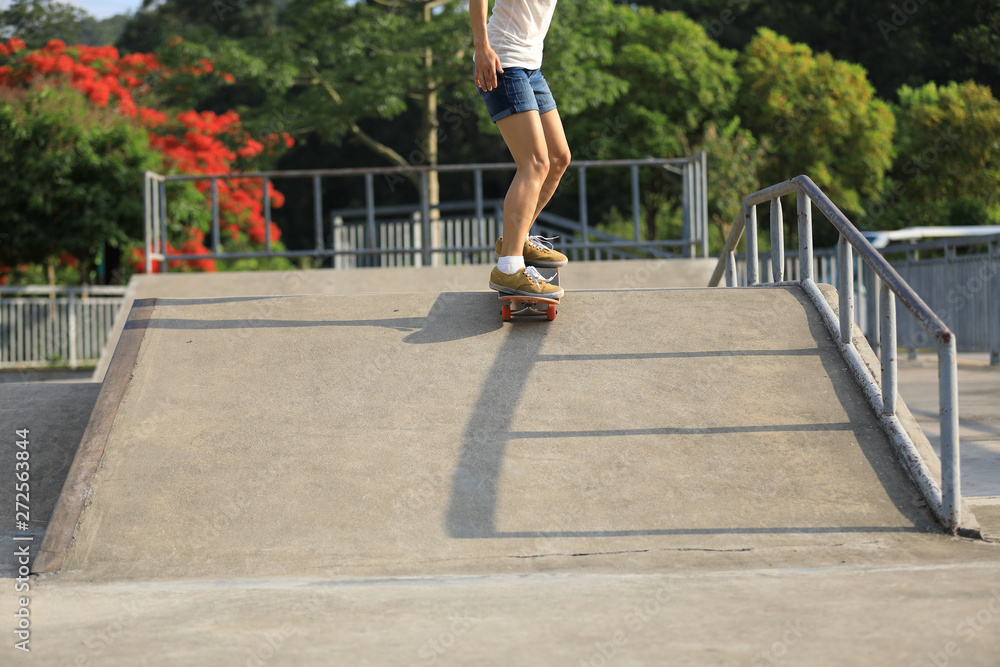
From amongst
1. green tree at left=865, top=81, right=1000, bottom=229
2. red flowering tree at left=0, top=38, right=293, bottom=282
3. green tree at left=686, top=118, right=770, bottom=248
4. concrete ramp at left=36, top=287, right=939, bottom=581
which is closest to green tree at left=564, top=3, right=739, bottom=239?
green tree at left=686, top=118, right=770, bottom=248

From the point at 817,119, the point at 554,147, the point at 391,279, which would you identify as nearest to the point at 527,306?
the point at 554,147

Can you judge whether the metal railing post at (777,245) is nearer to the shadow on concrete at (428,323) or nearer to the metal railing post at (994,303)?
the shadow on concrete at (428,323)

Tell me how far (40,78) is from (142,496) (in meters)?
18.5

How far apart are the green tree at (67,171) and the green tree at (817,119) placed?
1913 centimetres

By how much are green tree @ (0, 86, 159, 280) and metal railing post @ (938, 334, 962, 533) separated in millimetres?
16883

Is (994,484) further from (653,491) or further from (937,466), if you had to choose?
(653,491)

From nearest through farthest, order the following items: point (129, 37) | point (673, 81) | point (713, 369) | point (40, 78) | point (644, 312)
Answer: point (713, 369)
point (644, 312)
point (40, 78)
point (673, 81)
point (129, 37)

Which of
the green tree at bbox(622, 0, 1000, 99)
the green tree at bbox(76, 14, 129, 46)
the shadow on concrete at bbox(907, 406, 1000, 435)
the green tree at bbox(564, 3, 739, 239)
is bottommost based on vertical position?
the shadow on concrete at bbox(907, 406, 1000, 435)

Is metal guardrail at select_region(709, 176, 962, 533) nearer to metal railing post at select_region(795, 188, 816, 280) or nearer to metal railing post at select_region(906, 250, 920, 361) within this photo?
metal railing post at select_region(795, 188, 816, 280)

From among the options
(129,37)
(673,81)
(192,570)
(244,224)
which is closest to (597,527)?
(192,570)

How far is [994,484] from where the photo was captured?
5.22 m

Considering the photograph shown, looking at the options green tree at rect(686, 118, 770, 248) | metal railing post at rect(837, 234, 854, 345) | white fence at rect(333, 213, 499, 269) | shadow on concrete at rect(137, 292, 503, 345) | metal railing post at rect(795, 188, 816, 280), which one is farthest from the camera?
green tree at rect(686, 118, 770, 248)

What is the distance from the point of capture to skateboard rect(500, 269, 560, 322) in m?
4.94

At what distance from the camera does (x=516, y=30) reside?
488cm
